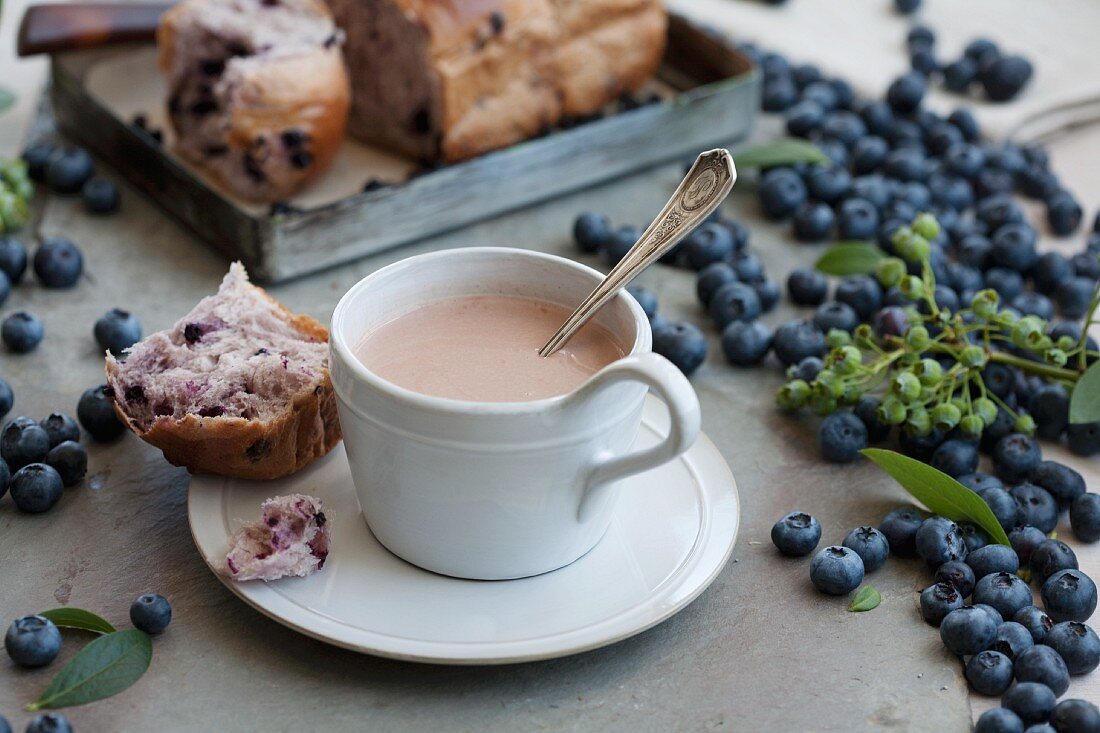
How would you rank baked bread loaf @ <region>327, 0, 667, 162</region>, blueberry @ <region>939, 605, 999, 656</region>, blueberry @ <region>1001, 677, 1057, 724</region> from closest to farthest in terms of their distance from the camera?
blueberry @ <region>1001, 677, 1057, 724</region>
blueberry @ <region>939, 605, 999, 656</region>
baked bread loaf @ <region>327, 0, 667, 162</region>

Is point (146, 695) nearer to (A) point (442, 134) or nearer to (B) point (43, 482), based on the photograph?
(B) point (43, 482)

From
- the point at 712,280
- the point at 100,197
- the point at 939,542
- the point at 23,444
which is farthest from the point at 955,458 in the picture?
the point at 100,197

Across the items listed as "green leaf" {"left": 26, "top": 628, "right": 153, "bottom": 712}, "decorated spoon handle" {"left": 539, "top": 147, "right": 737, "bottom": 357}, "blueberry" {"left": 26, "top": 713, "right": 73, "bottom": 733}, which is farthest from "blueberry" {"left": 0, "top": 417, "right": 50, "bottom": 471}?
"decorated spoon handle" {"left": 539, "top": 147, "right": 737, "bottom": 357}

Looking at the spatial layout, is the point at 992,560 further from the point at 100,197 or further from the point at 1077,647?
the point at 100,197

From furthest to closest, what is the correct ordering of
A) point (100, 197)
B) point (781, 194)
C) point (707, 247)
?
point (781, 194) < point (100, 197) < point (707, 247)

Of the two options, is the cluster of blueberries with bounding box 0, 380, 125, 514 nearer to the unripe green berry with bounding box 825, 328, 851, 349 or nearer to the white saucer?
the white saucer
